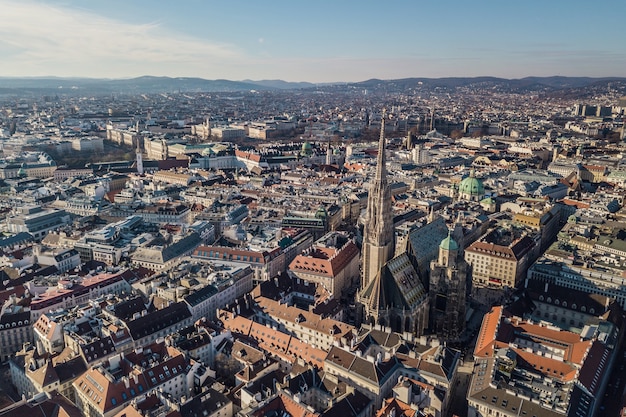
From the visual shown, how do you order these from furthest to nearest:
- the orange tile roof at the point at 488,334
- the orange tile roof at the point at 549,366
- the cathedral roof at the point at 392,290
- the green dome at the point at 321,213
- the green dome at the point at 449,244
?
the green dome at the point at 321,213, the green dome at the point at 449,244, the cathedral roof at the point at 392,290, the orange tile roof at the point at 488,334, the orange tile roof at the point at 549,366

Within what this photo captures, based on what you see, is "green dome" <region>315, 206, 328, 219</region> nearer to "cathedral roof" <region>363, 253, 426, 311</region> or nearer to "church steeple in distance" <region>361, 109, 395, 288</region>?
"church steeple in distance" <region>361, 109, 395, 288</region>

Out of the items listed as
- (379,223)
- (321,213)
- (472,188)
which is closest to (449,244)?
(379,223)

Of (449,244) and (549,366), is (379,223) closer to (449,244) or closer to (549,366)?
(449,244)

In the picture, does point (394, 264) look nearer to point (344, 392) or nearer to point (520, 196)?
point (344, 392)

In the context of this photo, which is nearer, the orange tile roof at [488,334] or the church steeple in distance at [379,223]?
the orange tile roof at [488,334]

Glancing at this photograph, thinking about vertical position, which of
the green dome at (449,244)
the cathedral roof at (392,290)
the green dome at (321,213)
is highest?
the green dome at (449,244)

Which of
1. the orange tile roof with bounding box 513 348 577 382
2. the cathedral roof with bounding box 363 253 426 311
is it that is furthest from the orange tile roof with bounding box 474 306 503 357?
the cathedral roof with bounding box 363 253 426 311

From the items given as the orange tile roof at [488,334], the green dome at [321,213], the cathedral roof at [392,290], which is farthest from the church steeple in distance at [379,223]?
the green dome at [321,213]

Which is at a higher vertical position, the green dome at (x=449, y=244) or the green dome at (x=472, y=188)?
the green dome at (x=449, y=244)

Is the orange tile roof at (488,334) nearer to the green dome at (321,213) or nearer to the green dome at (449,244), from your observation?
the green dome at (449,244)

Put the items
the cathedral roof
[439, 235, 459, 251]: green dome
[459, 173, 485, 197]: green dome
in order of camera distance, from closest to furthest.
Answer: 1. the cathedral roof
2. [439, 235, 459, 251]: green dome
3. [459, 173, 485, 197]: green dome

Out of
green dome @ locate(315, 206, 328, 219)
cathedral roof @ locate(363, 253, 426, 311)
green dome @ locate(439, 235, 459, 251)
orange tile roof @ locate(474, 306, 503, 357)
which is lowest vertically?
orange tile roof @ locate(474, 306, 503, 357)
